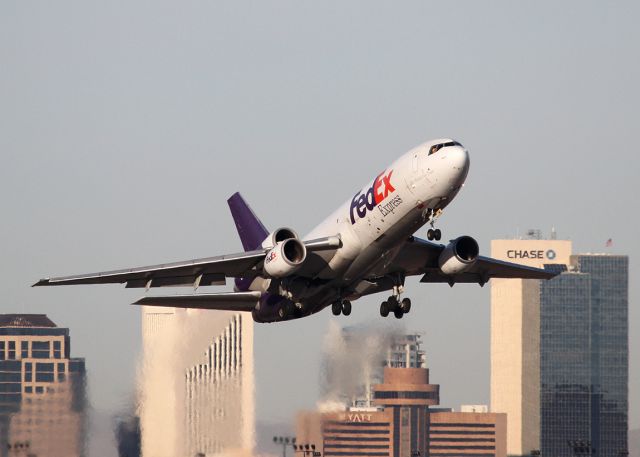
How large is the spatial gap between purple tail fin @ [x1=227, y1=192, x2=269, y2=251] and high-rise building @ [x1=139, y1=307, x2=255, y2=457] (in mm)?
6719

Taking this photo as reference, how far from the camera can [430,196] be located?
47.0m

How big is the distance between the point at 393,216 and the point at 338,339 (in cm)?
3487

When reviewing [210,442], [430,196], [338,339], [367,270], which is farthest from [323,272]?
[338,339]

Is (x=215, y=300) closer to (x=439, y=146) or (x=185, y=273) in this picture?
(x=185, y=273)

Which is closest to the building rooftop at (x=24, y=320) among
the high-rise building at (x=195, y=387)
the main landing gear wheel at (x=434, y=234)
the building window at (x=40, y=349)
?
the building window at (x=40, y=349)

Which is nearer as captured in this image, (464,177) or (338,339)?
(464,177)

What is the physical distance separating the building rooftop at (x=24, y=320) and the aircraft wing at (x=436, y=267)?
1554 inches

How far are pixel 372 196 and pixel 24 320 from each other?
50.9m

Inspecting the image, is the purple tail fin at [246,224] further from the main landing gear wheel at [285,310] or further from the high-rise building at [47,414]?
the high-rise building at [47,414]

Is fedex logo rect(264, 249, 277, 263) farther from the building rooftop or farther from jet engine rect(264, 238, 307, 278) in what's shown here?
the building rooftop

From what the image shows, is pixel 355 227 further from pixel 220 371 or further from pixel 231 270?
pixel 220 371

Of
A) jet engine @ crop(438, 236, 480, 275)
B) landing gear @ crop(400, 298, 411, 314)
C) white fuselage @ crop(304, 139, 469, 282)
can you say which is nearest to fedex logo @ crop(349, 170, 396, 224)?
white fuselage @ crop(304, 139, 469, 282)

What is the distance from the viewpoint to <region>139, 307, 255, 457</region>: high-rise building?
66.4m

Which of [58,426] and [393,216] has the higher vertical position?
[393,216]
